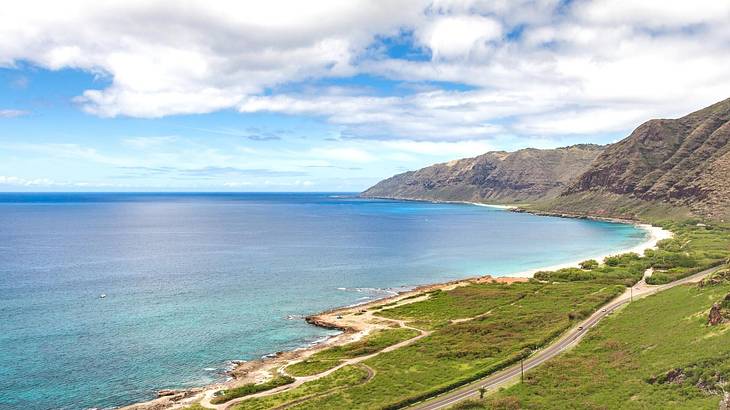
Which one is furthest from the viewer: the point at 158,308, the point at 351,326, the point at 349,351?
the point at 158,308

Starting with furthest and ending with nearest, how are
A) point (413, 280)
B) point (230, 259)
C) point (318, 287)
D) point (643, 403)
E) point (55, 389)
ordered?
point (230, 259), point (413, 280), point (318, 287), point (55, 389), point (643, 403)

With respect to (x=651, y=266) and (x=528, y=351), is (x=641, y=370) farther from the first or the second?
(x=651, y=266)

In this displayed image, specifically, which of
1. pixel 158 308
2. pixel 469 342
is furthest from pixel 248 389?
pixel 158 308

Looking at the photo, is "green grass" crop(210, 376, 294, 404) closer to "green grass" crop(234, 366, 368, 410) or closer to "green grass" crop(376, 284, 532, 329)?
"green grass" crop(234, 366, 368, 410)

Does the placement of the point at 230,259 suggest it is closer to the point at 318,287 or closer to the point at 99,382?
the point at 318,287

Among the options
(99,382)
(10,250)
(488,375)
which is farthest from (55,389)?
(10,250)

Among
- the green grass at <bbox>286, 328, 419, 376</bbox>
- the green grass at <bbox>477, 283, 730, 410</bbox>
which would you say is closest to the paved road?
the green grass at <bbox>477, 283, 730, 410</bbox>
